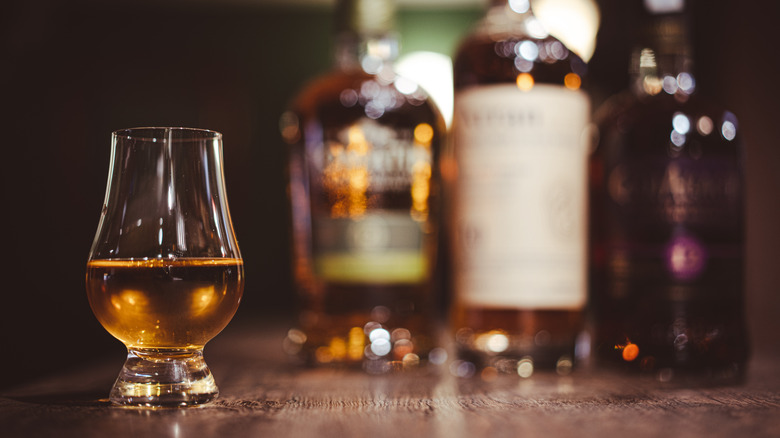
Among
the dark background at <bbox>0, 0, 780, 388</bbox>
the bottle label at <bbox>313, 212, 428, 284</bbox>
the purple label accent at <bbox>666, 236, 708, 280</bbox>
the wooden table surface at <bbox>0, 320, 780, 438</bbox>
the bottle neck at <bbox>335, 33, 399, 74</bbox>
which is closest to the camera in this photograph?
the wooden table surface at <bbox>0, 320, 780, 438</bbox>

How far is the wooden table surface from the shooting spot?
1.60 feet

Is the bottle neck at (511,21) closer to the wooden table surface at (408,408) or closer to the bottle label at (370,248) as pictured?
the bottle label at (370,248)

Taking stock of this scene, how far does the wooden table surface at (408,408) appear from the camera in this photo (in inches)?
19.2

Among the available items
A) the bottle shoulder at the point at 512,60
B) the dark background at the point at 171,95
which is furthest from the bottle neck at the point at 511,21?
the dark background at the point at 171,95

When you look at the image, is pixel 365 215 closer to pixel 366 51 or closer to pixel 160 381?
pixel 366 51

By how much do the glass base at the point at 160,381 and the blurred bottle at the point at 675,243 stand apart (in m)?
0.44

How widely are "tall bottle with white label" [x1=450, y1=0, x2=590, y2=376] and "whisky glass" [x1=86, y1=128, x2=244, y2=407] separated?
299 millimetres

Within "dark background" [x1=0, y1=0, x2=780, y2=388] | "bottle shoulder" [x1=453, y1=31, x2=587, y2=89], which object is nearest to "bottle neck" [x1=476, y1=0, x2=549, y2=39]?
"bottle shoulder" [x1=453, y1=31, x2=587, y2=89]

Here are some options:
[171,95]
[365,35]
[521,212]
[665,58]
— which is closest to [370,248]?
[521,212]

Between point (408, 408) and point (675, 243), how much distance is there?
35cm

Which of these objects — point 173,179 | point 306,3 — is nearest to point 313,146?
point 173,179

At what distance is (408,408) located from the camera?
57 cm

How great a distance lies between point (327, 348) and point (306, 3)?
336cm

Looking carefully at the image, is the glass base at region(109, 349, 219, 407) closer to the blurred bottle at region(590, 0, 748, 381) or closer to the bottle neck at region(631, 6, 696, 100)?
the blurred bottle at region(590, 0, 748, 381)
